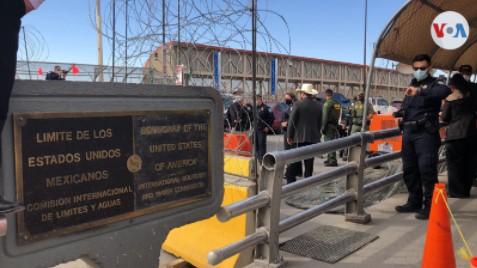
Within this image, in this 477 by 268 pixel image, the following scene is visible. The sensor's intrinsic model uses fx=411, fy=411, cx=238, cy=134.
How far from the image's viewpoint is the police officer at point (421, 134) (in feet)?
15.0

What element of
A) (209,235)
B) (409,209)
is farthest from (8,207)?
(409,209)

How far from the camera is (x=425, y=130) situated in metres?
4.62

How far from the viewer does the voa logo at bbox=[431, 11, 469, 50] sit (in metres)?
5.94

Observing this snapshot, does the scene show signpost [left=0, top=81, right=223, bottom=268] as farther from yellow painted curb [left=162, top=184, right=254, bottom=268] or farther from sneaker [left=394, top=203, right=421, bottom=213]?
sneaker [left=394, top=203, right=421, bottom=213]

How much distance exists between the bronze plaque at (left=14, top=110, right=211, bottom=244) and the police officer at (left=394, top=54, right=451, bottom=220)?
3.13m

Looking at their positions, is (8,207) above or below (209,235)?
above

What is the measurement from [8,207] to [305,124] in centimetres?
660

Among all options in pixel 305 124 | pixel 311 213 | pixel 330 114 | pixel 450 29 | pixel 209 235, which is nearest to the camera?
pixel 311 213

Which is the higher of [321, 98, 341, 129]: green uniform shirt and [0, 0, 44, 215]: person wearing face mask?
[0, 0, 44, 215]: person wearing face mask

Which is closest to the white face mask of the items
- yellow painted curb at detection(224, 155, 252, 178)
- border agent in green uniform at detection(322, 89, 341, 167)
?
yellow painted curb at detection(224, 155, 252, 178)

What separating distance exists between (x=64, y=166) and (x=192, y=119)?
78cm

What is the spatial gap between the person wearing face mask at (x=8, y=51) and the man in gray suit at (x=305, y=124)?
6297mm

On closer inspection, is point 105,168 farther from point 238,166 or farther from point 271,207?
point 238,166

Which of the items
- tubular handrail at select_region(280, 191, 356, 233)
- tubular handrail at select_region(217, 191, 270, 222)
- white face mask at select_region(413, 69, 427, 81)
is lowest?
tubular handrail at select_region(280, 191, 356, 233)
